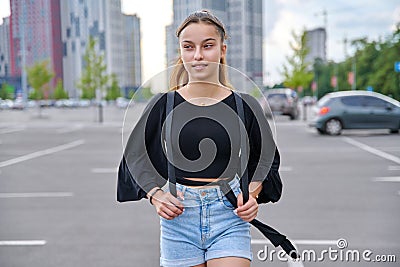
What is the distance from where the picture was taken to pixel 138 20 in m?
3.15

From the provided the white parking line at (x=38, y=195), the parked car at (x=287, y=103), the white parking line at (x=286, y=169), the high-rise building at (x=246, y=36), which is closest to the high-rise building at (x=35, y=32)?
the high-rise building at (x=246, y=36)

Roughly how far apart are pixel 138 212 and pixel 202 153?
14.0 feet

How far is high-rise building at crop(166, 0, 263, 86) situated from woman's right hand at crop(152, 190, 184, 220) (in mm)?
824

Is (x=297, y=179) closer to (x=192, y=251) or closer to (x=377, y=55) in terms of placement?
(x=377, y=55)

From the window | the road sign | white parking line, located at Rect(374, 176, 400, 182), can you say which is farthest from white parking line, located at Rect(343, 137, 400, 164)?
the road sign

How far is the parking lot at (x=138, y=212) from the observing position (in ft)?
15.5

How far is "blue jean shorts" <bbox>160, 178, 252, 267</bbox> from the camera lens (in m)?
2.14

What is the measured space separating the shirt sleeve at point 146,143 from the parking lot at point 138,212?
8.09ft

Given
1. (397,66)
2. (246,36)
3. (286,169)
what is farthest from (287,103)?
(246,36)

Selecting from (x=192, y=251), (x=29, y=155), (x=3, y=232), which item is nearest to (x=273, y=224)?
(x=3, y=232)

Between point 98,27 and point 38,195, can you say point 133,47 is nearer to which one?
point 98,27

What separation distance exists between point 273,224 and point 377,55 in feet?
15.8

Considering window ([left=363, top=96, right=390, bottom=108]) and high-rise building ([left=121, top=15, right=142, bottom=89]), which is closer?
high-rise building ([left=121, top=15, right=142, bottom=89])

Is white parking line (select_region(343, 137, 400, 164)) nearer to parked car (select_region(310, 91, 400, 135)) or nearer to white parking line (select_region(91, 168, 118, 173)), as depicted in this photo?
parked car (select_region(310, 91, 400, 135))
